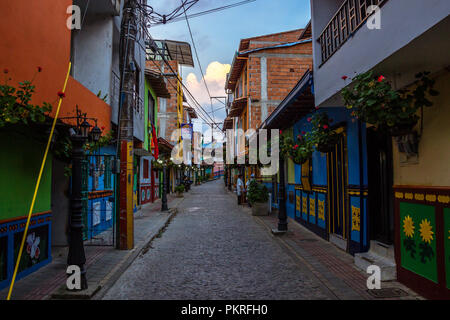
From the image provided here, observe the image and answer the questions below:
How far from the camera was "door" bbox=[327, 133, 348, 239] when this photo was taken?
26.8 feet

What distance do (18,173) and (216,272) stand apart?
3791mm

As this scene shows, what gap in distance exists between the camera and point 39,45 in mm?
5527

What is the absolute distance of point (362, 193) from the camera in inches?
273

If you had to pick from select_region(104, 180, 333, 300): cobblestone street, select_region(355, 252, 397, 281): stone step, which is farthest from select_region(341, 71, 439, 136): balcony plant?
select_region(104, 180, 333, 300): cobblestone street

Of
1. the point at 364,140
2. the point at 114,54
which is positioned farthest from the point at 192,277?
the point at 114,54

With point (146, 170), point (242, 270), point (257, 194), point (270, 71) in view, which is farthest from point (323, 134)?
point (270, 71)

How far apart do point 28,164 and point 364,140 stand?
6298mm

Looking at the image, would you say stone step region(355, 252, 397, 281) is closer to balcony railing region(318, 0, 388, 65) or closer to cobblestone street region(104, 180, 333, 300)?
cobblestone street region(104, 180, 333, 300)

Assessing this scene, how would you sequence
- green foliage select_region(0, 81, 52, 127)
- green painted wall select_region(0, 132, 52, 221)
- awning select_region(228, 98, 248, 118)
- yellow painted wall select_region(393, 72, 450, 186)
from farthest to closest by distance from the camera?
awning select_region(228, 98, 248, 118) < green painted wall select_region(0, 132, 52, 221) < yellow painted wall select_region(393, 72, 450, 186) < green foliage select_region(0, 81, 52, 127)

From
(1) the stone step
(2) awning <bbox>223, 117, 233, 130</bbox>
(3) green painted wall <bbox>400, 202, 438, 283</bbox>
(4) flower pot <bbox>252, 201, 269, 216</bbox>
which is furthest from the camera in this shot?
(2) awning <bbox>223, 117, 233, 130</bbox>

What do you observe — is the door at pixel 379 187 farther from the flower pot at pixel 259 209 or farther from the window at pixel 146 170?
the window at pixel 146 170

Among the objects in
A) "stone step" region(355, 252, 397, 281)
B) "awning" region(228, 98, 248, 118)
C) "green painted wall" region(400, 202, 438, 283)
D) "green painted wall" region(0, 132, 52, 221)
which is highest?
"awning" region(228, 98, 248, 118)

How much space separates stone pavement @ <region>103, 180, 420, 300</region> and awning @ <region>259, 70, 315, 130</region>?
3721 millimetres
